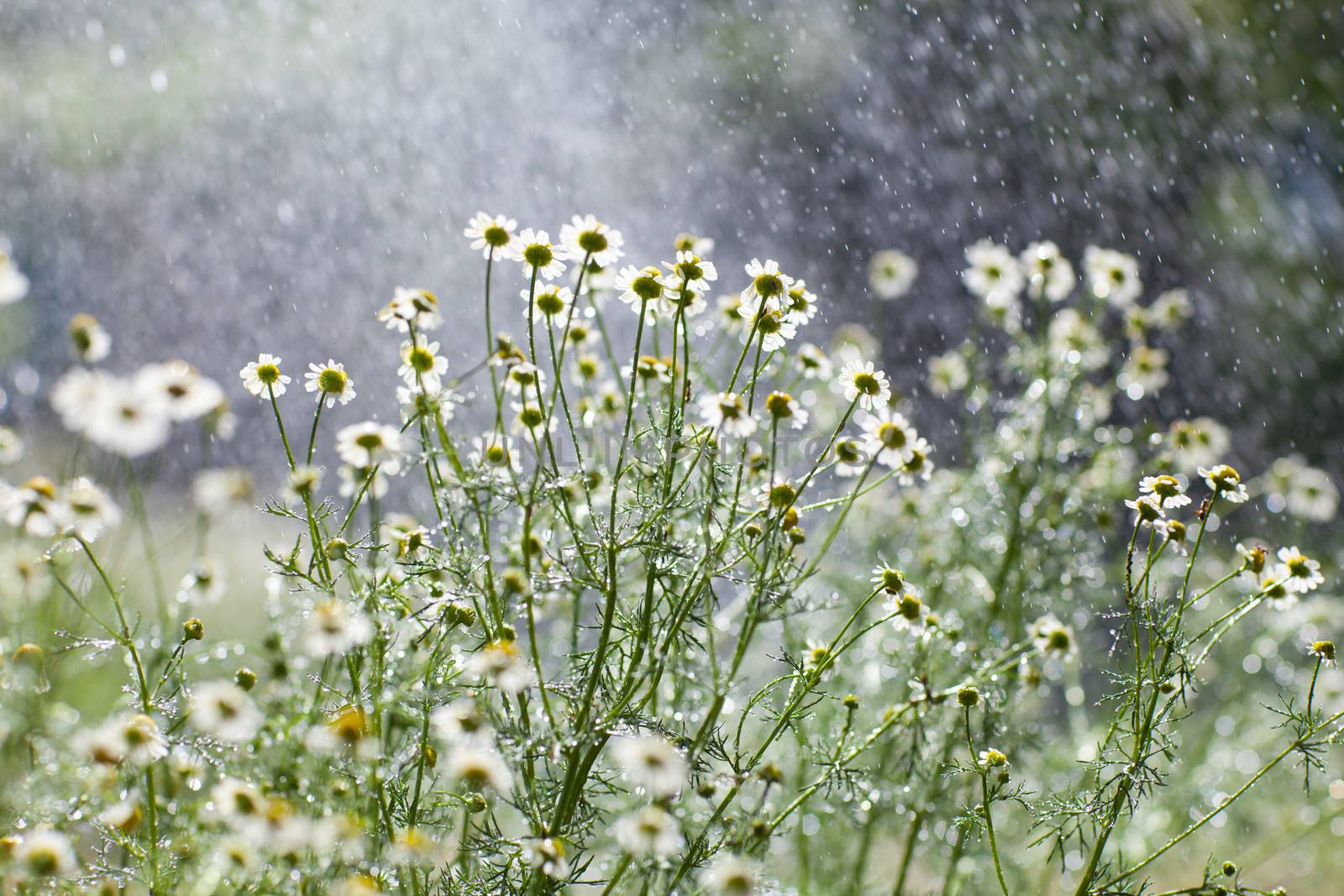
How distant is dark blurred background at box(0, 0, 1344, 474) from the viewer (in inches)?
133

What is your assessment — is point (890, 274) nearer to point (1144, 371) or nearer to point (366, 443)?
point (1144, 371)

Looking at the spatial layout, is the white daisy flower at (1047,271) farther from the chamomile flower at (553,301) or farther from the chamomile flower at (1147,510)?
the chamomile flower at (553,301)

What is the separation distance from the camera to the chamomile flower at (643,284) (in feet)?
2.63

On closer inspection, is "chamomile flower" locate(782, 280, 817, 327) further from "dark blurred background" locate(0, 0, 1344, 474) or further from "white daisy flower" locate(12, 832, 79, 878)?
"dark blurred background" locate(0, 0, 1344, 474)

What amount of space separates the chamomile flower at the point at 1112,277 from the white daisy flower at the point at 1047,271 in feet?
0.22

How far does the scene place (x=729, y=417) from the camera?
76cm

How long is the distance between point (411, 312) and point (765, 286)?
258 mm

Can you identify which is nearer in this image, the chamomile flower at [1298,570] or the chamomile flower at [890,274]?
the chamomile flower at [1298,570]

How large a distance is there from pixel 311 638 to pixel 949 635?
66 cm

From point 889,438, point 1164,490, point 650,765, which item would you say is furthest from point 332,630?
point 1164,490

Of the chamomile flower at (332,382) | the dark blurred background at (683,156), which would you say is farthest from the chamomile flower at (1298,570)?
the dark blurred background at (683,156)

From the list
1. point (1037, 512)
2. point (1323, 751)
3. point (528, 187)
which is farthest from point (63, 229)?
point (1323, 751)

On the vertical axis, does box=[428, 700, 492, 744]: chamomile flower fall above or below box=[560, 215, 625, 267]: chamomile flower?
below

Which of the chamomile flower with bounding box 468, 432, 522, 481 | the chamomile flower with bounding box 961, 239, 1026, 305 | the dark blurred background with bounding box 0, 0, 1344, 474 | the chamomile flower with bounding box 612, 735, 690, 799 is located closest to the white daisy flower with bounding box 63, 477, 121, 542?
the chamomile flower with bounding box 468, 432, 522, 481
